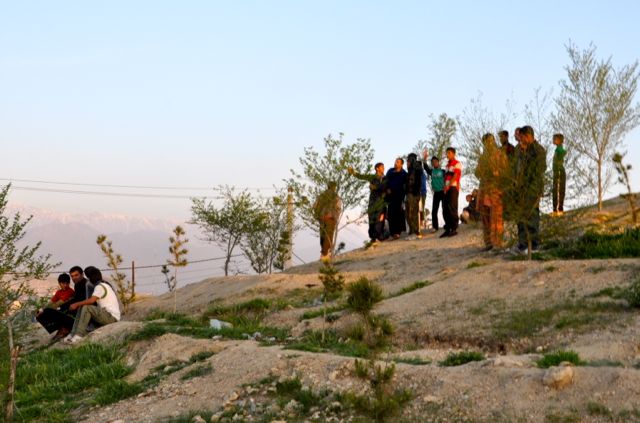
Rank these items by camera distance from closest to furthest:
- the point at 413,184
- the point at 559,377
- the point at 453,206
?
the point at 559,377, the point at 453,206, the point at 413,184

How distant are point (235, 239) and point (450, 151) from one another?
43.1 ft

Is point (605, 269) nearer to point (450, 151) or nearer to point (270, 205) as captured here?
point (450, 151)

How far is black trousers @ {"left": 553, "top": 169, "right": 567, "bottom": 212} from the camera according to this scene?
13305mm

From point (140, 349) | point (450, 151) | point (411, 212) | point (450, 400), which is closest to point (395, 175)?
point (411, 212)

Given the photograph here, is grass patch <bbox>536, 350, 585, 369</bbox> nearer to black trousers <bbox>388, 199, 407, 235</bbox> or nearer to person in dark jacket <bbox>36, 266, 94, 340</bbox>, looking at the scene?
person in dark jacket <bbox>36, 266, 94, 340</bbox>

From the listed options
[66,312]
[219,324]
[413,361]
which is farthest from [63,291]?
[413,361]

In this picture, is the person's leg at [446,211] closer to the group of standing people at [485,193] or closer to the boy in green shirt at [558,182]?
the group of standing people at [485,193]

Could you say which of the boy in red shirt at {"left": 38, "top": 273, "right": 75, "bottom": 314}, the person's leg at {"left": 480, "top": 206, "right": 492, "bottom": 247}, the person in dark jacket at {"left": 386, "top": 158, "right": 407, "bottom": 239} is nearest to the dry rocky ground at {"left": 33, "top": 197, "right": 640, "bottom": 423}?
the person's leg at {"left": 480, "top": 206, "right": 492, "bottom": 247}

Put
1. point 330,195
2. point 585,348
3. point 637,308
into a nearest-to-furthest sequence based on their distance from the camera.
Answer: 1. point 585,348
2. point 637,308
3. point 330,195

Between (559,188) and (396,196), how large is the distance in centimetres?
664

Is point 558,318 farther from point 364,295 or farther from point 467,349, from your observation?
point 364,295

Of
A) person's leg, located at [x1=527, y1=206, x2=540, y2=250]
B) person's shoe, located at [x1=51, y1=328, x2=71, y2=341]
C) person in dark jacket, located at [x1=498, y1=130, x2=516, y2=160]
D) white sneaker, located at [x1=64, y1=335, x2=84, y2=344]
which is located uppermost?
person in dark jacket, located at [x1=498, y1=130, x2=516, y2=160]

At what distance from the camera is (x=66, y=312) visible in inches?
514

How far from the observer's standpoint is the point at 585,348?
7906mm
